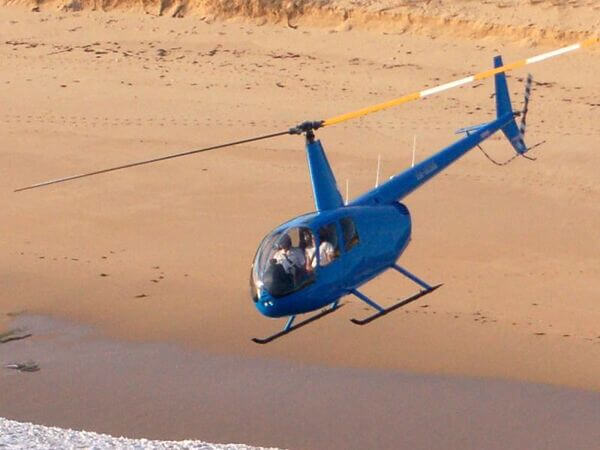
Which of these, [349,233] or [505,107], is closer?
[349,233]

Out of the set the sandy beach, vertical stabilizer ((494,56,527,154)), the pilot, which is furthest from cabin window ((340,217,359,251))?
vertical stabilizer ((494,56,527,154))

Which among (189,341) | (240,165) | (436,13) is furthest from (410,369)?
(436,13)

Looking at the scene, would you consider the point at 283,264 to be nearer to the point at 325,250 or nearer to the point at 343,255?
the point at 325,250

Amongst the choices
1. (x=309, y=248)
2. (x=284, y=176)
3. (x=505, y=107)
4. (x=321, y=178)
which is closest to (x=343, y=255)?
(x=309, y=248)

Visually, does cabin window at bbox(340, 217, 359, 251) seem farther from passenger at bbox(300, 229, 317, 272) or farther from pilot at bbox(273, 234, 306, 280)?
pilot at bbox(273, 234, 306, 280)

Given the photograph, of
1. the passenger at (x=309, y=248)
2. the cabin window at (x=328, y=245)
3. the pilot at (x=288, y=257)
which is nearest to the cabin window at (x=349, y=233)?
the cabin window at (x=328, y=245)

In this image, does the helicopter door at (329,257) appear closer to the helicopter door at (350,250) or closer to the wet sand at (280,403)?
the helicopter door at (350,250)
